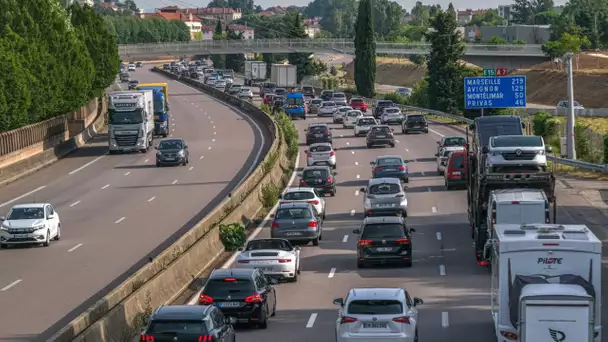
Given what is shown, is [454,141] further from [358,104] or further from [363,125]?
[358,104]

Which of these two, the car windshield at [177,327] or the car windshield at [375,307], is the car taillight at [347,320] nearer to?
the car windshield at [375,307]

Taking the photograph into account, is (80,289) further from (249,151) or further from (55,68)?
(55,68)

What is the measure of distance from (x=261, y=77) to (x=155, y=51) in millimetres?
17128

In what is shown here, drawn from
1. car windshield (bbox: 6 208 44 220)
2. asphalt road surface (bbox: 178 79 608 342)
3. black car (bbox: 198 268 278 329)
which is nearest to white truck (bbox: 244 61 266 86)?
asphalt road surface (bbox: 178 79 608 342)

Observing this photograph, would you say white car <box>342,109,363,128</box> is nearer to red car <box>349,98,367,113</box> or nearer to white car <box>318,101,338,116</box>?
white car <box>318,101,338,116</box>

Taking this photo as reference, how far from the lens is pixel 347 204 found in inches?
1997

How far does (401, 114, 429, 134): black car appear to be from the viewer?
85.2 metres

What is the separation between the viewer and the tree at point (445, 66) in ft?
349

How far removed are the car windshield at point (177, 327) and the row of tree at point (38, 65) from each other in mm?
46062

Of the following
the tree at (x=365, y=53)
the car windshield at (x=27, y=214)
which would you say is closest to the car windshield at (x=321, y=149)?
the car windshield at (x=27, y=214)

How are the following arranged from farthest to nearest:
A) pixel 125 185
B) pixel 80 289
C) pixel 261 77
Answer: pixel 261 77 < pixel 125 185 < pixel 80 289

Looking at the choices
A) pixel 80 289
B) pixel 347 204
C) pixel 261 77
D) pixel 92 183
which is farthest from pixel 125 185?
pixel 261 77

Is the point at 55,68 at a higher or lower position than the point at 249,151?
higher

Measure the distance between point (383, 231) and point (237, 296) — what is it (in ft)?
32.9
